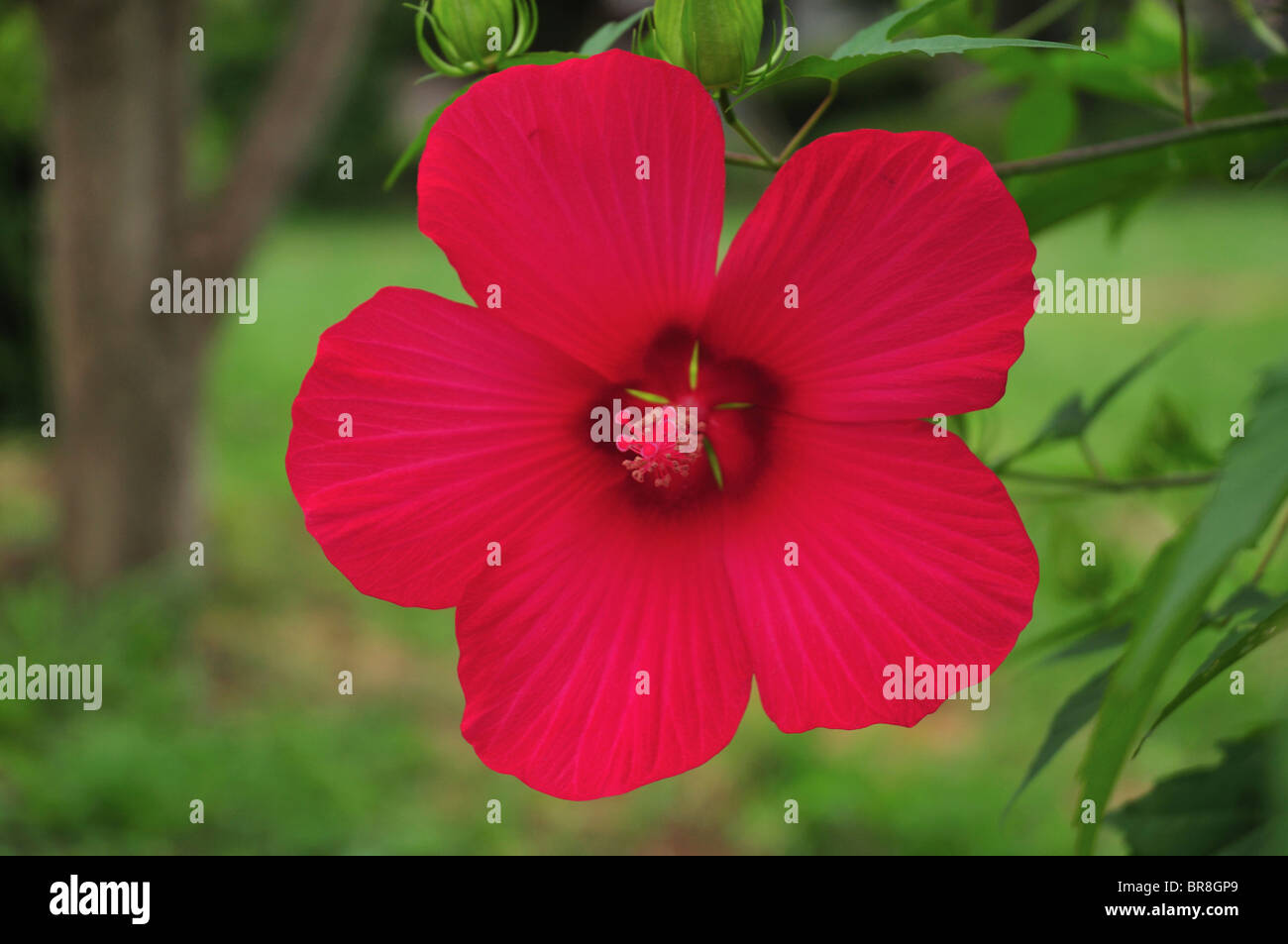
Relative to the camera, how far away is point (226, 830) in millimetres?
1924

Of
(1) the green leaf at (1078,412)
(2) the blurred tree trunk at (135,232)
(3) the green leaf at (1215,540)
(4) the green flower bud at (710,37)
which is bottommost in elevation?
(3) the green leaf at (1215,540)

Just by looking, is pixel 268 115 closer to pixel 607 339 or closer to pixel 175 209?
pixel 175 209

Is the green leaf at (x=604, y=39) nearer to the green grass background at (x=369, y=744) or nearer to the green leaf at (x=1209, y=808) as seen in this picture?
the green leaf at (x=1209, y=808)

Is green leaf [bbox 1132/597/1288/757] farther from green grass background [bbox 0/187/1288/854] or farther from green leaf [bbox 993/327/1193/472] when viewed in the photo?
green grass background [bbox 0/187/1288/854]

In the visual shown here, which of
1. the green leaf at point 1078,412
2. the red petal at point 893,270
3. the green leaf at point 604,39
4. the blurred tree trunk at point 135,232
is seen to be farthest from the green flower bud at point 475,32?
the blurred tree trunk at point 135,232

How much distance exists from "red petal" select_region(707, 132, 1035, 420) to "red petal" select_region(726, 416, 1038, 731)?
0.05 ft

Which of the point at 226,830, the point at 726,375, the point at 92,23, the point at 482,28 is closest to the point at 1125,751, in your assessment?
the point at 726,375

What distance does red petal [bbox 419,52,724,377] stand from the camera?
0.30 meters

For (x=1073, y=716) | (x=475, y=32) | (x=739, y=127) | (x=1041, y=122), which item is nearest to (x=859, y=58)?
(x=739, y=127)

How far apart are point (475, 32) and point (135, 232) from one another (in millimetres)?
2061

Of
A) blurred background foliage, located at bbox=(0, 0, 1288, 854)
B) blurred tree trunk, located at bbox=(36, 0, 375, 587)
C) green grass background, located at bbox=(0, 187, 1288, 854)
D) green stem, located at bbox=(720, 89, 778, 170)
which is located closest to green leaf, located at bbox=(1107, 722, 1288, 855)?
blurred background foliage, located at bbox=(0, 0, 1288, 854)

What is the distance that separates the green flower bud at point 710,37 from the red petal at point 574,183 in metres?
0.05

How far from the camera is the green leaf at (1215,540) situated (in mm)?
174

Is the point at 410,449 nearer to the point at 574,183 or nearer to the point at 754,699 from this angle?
the point at 574,183
